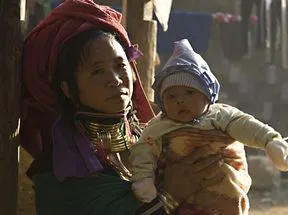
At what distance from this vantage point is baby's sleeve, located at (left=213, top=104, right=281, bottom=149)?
2.05 m

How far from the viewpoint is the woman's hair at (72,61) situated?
223cm

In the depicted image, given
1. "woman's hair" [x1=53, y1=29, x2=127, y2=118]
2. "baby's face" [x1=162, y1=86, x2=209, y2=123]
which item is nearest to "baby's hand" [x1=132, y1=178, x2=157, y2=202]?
"baby's face" [x1=162, y1=86, x2=209, y2=123]

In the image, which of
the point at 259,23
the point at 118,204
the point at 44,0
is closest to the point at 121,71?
the point at 118,204

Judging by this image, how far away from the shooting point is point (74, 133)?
226 centimetres

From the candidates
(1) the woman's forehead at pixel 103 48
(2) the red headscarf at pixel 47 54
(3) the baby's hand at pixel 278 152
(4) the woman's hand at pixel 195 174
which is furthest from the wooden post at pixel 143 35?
(3) the baby's hand at pixel 278 152

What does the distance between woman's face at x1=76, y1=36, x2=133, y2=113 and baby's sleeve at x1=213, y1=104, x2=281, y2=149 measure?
28 cm

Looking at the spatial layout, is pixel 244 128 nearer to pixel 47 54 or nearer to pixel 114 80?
pixel 114 80

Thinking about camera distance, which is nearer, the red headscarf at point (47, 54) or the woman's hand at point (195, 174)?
the woman's hand at point (195, 174)

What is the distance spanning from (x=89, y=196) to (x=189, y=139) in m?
0.32

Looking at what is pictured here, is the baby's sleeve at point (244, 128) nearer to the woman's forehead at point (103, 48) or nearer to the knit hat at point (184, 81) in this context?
the knit hat at point (184, 81)

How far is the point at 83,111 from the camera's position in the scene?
2.25 metres

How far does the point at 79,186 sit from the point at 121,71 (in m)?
0.34

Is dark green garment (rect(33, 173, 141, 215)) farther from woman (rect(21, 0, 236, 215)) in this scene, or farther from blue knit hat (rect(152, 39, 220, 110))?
blue knit hat (rect(152, 39, 220, 110))

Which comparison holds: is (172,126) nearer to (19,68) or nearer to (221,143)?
(221,143)
